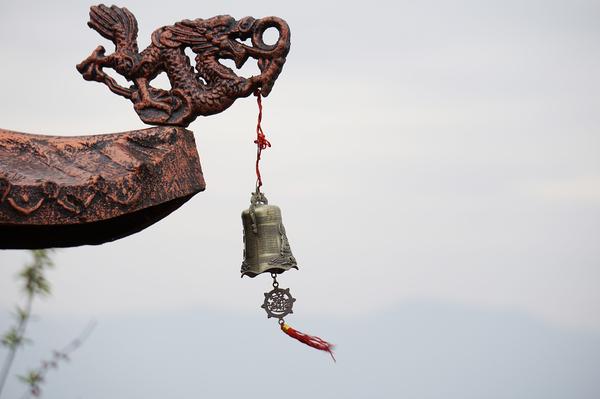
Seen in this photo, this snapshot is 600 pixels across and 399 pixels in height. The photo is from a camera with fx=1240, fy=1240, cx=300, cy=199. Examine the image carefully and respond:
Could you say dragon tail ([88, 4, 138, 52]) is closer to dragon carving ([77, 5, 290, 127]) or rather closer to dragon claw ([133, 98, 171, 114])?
dragon carving ([77, 5, 290, 127])

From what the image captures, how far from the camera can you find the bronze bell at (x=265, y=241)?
479 cm

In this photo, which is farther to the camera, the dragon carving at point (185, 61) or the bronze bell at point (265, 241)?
the bronze bell at point (265, 241)

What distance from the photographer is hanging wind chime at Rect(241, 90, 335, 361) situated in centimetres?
480

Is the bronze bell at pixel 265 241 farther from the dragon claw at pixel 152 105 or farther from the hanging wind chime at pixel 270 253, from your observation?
the dragon claw at pixel 152 105

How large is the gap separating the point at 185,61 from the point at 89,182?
2.10 feet

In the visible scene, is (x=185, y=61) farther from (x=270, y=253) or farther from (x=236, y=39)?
(x=270, y=253)

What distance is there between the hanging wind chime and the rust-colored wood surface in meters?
0.43

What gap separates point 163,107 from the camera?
4445 millimetres

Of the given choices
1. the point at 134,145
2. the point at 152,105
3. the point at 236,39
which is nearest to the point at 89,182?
the point at 134,145

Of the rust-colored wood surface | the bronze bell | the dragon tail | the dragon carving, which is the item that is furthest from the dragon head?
the bronze bell

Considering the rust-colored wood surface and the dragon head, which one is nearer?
the rust-colored wood surface

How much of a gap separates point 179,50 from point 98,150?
1.61ft

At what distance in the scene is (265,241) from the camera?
4.82 meters

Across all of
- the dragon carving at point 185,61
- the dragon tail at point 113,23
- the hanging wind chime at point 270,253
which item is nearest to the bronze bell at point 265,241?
the hanging wind chime at point 270,253
